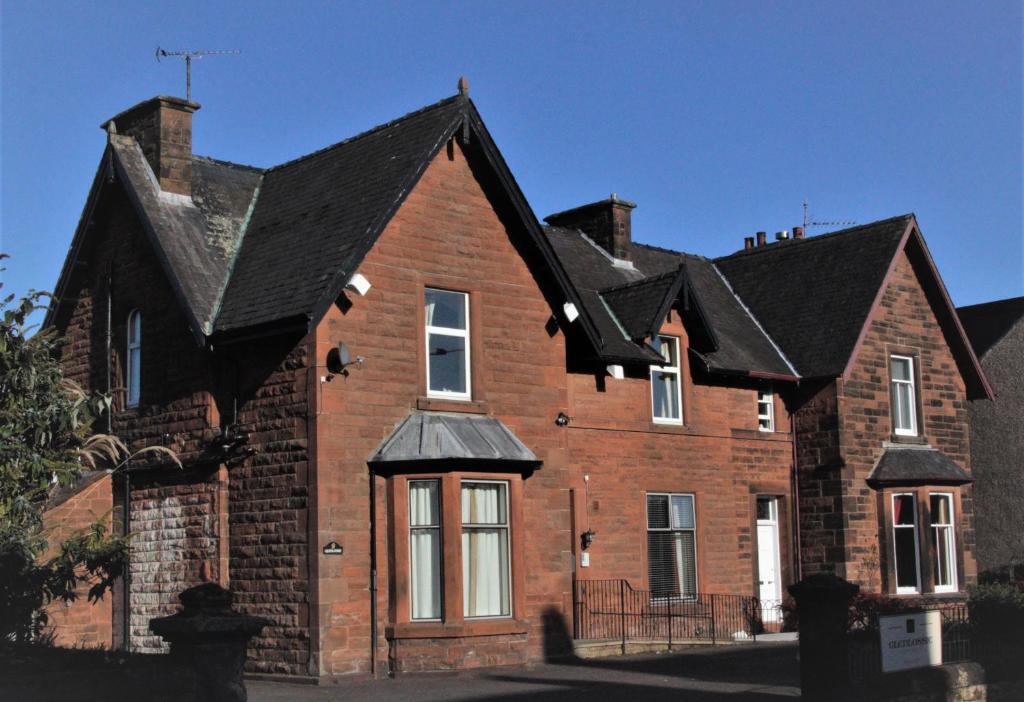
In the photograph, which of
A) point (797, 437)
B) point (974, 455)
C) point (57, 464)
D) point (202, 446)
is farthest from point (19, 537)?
point (974, 455)

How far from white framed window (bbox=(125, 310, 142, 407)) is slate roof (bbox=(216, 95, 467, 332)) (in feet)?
7.66

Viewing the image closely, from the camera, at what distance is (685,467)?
25.7m

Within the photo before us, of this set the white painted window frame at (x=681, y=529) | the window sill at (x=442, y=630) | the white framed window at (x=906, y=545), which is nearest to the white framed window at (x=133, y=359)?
the window sill at (x=442, y=630)

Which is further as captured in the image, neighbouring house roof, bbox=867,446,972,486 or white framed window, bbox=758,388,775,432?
white framed window, bbox=758,388,775,432

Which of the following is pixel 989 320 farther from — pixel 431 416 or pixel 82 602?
pixel 82 602

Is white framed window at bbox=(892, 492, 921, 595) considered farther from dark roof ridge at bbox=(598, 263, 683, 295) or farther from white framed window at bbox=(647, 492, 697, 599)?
dark roof ridge at bbox=(598, 263, 683, 295)

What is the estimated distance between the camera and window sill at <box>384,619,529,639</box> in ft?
62.4

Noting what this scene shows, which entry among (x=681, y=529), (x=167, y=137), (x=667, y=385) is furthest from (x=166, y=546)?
(x=667, y=385)

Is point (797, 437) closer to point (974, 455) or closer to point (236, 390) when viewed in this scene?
point (974, 455)

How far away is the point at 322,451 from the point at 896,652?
8.07 metres

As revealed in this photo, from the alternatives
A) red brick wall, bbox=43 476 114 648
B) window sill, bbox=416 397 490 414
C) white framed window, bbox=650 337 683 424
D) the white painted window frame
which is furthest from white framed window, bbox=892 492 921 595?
red brick wall, bbox=43 476 114 648

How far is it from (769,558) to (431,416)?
10.5m

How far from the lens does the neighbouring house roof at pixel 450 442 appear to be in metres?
19.3

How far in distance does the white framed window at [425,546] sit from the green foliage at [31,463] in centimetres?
441
